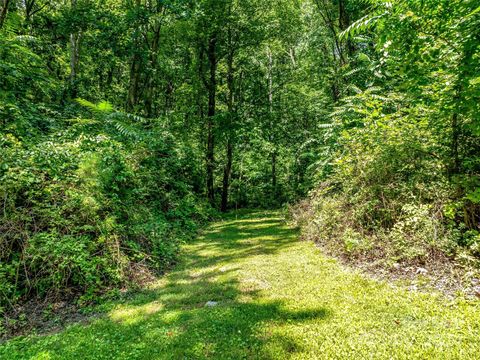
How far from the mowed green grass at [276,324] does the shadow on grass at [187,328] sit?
0.05ft

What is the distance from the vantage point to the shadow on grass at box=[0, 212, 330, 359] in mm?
3756

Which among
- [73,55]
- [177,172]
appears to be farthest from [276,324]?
[73,55]

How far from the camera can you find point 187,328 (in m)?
4.34

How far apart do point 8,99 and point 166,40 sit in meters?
13.7

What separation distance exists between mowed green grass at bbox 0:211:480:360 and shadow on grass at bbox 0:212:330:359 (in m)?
0.01

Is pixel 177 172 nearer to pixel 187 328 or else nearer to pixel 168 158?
pixel 168 158

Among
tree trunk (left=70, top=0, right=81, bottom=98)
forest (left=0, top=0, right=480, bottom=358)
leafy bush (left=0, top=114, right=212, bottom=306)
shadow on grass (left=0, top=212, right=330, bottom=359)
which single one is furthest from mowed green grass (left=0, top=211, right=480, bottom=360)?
tree trunk (left=70, top=0, right=81, bottom=98)

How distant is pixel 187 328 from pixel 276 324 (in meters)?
1.30

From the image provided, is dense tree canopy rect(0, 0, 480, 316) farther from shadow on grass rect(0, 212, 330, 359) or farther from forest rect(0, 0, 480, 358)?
shadow on grass rect(0, 212, 330, 359)

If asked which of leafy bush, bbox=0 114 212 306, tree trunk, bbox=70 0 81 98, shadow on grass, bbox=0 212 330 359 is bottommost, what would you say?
shadow on grass, bbox=0 212 330 359

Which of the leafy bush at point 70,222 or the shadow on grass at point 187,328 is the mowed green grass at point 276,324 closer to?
the shadow on grass at point 187,328

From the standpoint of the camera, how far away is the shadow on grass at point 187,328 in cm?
376

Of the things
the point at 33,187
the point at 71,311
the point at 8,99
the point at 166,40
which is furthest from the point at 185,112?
the point at 71,311

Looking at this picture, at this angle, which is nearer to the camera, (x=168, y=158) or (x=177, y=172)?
(x=168, y=158)
